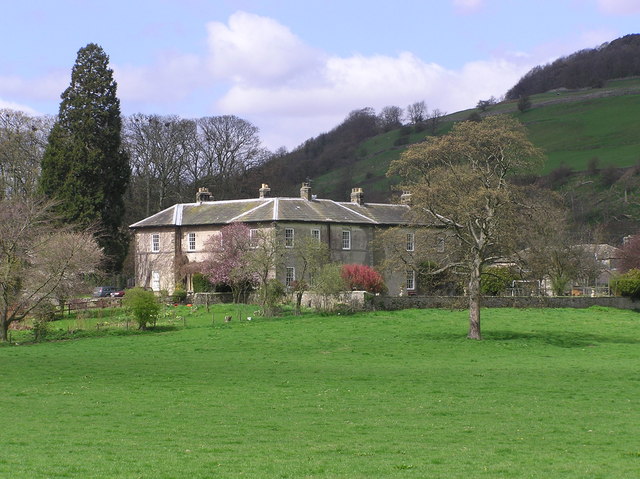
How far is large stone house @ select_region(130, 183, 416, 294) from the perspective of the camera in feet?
205

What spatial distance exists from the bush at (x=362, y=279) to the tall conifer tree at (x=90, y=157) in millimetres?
20258

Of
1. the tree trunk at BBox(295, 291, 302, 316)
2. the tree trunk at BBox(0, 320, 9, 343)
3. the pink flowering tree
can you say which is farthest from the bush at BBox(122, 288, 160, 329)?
the pink flowering tree

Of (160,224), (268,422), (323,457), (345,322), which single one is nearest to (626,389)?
(268,422)

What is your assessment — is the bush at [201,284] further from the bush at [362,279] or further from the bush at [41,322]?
the bush at [41,322]

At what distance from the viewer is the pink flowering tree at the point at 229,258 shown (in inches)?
2221

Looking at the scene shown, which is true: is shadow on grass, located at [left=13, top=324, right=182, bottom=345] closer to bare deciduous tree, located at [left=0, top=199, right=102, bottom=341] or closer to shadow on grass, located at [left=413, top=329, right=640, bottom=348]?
bare deciduous tree, located at [left=0, top=199, right=102, bottom=341]

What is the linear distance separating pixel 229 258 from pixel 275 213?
6.18 metres

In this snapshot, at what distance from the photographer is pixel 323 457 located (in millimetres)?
15211

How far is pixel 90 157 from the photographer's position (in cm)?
6606

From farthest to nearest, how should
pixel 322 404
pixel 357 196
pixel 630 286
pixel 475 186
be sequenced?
1. pixel 357 196
2. pixel 630 286
3. pixel 475 186
4. pixel 322 404

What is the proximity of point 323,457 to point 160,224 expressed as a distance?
53.3 meters

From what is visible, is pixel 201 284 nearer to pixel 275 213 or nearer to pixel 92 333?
pixel 275 213

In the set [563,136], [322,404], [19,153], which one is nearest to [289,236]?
[19,153]

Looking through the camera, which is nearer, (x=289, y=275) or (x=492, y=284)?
(x=492, y=284)
